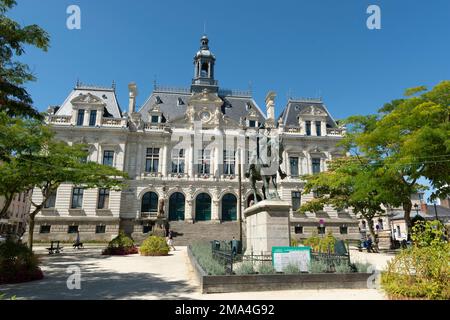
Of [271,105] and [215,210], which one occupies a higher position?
[271,105]

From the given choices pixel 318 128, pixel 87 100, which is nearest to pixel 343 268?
pixel 318 128

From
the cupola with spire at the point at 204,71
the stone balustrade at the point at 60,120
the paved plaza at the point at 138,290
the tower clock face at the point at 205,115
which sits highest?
the cupola with spire at the point at 204,71

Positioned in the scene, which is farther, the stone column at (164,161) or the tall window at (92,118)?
the stone column at (164,161)

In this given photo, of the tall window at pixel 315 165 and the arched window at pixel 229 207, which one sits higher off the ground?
the tall window at pixel 315 165

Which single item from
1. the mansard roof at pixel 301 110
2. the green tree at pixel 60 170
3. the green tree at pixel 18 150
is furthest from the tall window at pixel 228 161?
the green tree at pixel 18 150

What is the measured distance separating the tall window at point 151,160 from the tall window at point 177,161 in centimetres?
216

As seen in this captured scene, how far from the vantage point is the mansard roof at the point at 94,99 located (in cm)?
3748

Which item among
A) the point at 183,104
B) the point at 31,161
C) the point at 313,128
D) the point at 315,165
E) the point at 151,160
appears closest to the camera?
the point at 31,161

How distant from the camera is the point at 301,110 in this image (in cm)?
4409

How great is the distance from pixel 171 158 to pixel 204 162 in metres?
4.31

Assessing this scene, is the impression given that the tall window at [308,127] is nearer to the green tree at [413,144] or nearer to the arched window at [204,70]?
the arched window at [204,70]

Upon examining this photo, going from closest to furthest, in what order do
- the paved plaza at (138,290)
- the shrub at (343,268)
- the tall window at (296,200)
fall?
the paved plaza at (138,290) < the shrub at (343,268) < the tall window at (296,200)

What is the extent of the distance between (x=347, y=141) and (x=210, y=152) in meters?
18.7

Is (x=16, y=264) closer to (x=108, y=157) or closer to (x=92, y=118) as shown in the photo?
(x=108, y=157)
